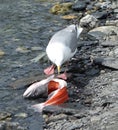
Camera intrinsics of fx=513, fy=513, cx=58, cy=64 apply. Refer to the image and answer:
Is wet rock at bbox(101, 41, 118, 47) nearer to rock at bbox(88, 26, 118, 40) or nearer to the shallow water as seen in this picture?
rock at bbox(88, 26, 118, 40)

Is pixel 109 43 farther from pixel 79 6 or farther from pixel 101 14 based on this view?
pixel 79 6

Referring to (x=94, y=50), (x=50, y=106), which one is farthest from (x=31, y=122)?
(x=94, y=50)

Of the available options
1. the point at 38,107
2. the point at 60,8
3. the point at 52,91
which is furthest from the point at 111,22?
the point at 38,107

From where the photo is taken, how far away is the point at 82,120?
7.20m

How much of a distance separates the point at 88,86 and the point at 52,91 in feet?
2.15

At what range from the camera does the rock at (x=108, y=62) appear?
920 cm

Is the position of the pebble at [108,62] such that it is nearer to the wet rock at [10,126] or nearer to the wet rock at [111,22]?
the wet rock at [10,126]

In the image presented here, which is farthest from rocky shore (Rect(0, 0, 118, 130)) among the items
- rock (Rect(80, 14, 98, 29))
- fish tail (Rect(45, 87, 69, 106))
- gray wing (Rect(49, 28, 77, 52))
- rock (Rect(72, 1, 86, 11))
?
rock (Rect(72, 1, 86, 11))

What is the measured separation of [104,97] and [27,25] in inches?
199

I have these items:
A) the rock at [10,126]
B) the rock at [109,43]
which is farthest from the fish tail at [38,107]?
the rock at [109,43]

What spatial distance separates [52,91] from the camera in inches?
333

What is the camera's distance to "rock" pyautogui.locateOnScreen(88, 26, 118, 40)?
11520 mm

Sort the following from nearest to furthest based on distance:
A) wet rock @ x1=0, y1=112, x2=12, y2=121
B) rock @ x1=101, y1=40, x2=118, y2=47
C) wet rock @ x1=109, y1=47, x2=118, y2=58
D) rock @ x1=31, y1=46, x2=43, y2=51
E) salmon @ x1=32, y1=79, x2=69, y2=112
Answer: wet rock @ x1=0, y1=112, x2=12, y2=121 → salmon @ x1=32, y1=79, x2=69, y2=112 → wet rock @ x1=109, y1=47, x2=118, y2=58 → rock @ x1=101, y1=40, x2=118, y2=47 → rock @ x1=31, y1=46, x2=43, y2=51

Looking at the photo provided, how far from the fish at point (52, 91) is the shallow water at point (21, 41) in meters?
0.17
